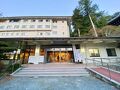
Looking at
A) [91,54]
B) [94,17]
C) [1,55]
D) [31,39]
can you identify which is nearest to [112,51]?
[91,54]

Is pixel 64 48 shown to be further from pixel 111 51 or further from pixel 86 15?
pixel 86 15

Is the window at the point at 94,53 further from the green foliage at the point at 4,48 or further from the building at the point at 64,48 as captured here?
the green foliage at the point at 4,48

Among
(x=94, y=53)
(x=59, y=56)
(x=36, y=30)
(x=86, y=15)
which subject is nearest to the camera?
(x=94, y=53)

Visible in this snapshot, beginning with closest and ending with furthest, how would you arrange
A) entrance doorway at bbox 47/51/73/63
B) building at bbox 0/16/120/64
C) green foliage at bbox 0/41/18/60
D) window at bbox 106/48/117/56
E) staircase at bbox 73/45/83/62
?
green foliage at bbox 0/41/18/60, building at bbox 0/16/120/64, staircase at bbox 73/45/83/62, window at bbox 106/48/117/56, entrance doorway at bbox 47/51/73/63

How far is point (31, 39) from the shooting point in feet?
41.4

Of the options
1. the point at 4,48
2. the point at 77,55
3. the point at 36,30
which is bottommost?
the point at 77,55

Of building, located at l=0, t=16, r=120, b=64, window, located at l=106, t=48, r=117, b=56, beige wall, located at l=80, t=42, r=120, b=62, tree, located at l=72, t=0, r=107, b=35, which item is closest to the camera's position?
building, located at l=0, t=16, r=120, b=64

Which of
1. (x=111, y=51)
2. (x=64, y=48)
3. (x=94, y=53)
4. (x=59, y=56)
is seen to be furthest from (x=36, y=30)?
(x=111, y=51)

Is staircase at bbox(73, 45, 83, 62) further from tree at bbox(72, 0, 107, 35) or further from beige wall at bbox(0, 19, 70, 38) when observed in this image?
tree at bbox(72, 0, 107, 35)

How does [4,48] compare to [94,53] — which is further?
[94,53]

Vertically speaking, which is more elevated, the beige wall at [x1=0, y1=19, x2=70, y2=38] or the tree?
the tree

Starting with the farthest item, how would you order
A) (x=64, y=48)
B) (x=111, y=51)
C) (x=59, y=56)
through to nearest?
(x=59, y=56) < (x=64, y=48) < (x=111, y=51)

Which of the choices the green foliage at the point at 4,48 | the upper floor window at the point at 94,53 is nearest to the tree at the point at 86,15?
the upper floor window at the point at 94,53

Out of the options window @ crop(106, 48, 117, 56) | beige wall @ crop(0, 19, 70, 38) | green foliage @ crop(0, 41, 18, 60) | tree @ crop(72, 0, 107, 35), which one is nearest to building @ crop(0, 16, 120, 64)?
window @ crop(106, 48, 117, 56)
